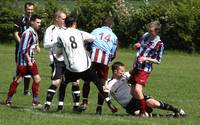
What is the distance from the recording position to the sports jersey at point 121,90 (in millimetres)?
12453

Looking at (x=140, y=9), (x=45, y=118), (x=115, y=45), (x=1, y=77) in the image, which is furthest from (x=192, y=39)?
(x=45, y=118)

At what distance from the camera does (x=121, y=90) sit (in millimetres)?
12492

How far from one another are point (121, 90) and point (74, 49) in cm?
132

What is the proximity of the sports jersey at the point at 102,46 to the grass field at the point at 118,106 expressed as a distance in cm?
108

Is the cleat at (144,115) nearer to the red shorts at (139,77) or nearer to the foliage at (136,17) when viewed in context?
the red shorts at (139,77)

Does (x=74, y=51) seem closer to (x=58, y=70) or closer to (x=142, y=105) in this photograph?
(x=58, y=70)

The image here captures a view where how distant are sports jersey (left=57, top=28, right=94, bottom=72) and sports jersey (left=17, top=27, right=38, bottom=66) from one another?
1.70m

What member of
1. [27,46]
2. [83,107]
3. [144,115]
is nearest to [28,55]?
[27,46]

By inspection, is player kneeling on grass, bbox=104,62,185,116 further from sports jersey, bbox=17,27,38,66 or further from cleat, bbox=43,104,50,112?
sports jersey, bbox=17,27,38,66

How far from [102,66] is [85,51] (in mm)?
1077

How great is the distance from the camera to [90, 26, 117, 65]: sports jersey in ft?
42.8

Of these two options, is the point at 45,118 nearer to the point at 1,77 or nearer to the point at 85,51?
the point at 85,51

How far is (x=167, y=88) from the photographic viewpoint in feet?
60.4

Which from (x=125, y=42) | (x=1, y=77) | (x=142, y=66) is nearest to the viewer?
(x=142, y=66)
